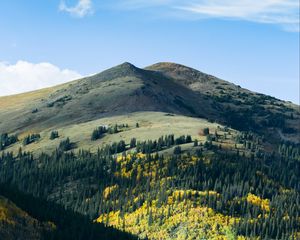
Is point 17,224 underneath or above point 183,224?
above

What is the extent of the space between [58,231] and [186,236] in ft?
129

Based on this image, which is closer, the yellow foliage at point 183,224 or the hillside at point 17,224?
the hillside at point 17,224

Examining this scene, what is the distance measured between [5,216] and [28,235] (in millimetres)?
7563

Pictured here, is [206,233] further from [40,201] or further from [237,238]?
[40,201]

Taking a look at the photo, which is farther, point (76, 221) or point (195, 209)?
point (195, 209)

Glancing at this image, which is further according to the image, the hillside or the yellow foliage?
the yellow foliage

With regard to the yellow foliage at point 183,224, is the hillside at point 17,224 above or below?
above

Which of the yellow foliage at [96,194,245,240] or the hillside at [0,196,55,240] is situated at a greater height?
the hillside at [0,196,55,240]

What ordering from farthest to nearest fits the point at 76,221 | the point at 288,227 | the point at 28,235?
the point at 288,227 → the point at 76,221 → the point at 28,235

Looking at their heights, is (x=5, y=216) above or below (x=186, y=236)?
above

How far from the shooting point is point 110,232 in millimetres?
177500

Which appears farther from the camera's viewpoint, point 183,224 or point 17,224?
point 183,224

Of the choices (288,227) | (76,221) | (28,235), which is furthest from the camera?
(288,227)

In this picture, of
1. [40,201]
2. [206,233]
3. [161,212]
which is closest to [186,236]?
[206,233]
